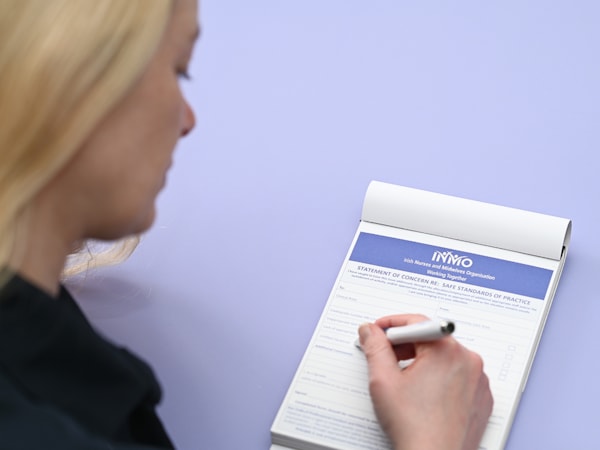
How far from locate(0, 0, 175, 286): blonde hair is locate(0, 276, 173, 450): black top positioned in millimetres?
51

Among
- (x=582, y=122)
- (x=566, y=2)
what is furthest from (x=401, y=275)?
(x=566, y=2)

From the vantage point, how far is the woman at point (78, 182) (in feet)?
2.21

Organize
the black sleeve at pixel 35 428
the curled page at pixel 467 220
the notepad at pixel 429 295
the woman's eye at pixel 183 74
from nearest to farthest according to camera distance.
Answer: the black sleeve at pixel 35 428
the woman's eye at pixel 183 74
the notepad at pixel 429 295
the curled page at pixel 467 220

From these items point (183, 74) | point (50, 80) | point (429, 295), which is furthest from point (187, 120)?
point (429, 295)

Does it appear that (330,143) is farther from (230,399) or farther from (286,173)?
(230,399)

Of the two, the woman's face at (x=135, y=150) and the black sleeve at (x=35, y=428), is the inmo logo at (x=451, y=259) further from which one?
the black sleeve at (x=35, y=428)

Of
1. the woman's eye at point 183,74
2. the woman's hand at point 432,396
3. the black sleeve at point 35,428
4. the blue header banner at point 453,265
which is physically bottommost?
the black sleeve at point 35,428

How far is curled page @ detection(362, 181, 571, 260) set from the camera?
1.03m

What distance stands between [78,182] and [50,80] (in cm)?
8

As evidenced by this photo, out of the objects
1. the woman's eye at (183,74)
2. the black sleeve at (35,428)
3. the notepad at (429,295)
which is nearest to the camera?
the black sleeve at (35,428)

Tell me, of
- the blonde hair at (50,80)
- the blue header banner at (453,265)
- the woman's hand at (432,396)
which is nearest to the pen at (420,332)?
the woman's hand at (432,396)

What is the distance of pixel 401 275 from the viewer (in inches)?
40.4

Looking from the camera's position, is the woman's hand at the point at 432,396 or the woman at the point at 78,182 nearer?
the woman at the point at 78,182

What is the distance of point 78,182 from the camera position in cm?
72
